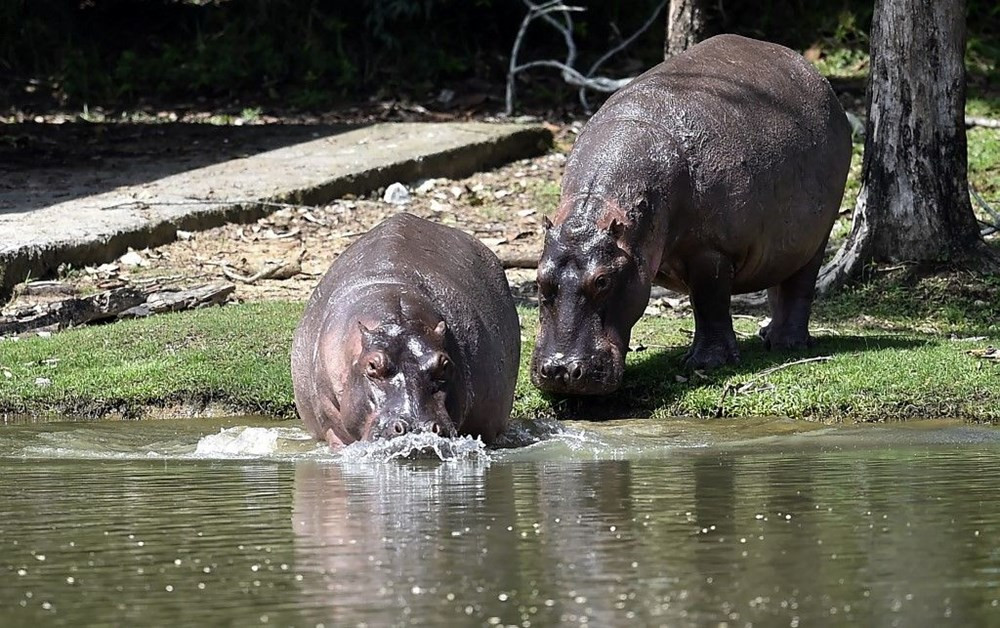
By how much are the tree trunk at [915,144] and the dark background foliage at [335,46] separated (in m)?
6.61

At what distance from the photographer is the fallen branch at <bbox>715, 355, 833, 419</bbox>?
9297mm

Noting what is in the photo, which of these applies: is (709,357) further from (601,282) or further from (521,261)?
(521,261)

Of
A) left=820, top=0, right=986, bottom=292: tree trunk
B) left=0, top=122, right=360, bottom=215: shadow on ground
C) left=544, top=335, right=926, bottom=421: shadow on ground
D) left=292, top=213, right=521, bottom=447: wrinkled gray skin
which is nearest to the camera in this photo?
left=292, top=213, right=521, bottom=447: wrinkled gray skin

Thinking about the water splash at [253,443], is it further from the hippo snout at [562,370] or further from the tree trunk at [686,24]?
the tree trunk at [686,24]

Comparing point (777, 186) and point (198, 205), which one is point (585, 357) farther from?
point (198, 205)

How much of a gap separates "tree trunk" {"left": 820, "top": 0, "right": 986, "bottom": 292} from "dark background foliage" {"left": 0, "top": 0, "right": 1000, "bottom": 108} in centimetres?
661

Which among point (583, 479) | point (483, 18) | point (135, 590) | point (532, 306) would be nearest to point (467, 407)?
point (583, 479)

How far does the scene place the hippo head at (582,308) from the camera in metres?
8.98

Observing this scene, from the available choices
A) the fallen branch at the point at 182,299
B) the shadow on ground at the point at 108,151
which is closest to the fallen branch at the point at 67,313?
the fallen branch at the point at 182,299

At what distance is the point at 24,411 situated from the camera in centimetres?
948

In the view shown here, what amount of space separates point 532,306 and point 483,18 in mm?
7400

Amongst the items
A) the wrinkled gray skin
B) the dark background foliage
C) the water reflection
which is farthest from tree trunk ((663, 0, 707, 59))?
the water reflection

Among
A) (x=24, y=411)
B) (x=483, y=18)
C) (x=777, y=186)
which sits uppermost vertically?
(x=483, y=18)

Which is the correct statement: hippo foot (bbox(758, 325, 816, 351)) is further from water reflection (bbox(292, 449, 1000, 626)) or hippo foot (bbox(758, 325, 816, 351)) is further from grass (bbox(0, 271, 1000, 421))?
water reflection (bbox(292, 449, 1000, 626))
